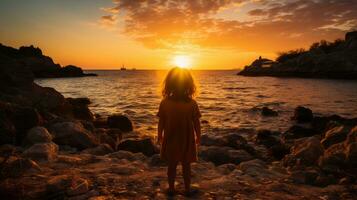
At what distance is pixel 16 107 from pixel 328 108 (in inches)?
863

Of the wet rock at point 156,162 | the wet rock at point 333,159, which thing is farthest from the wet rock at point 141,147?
the wet rock at point 333,159

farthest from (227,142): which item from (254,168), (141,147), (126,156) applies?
(126,156)

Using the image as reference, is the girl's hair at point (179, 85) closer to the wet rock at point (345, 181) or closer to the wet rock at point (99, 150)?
the wet rock at point (345, 181)

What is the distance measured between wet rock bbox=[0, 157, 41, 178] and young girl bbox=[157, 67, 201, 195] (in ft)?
8.48

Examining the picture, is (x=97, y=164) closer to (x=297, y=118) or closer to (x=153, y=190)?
(x=153, y=190)

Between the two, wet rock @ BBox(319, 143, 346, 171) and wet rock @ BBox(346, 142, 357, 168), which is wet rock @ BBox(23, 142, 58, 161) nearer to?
wet rock @ BBox(319, 143, 346, 171)

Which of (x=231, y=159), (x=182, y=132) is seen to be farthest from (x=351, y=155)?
(x=182, y=132)

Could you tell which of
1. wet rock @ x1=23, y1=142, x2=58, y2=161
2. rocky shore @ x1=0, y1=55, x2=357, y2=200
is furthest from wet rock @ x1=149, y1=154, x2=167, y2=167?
wet rock @ x1=23, y1=142, x2=58, y2=161

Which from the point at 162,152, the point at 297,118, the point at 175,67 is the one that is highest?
the point at 175,67

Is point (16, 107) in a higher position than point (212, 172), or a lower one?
higher

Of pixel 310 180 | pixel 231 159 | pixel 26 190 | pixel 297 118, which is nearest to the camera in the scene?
pixel 26 190

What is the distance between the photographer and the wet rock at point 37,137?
27.0ft

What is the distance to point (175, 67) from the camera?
4.88m

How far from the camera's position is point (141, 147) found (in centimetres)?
926
